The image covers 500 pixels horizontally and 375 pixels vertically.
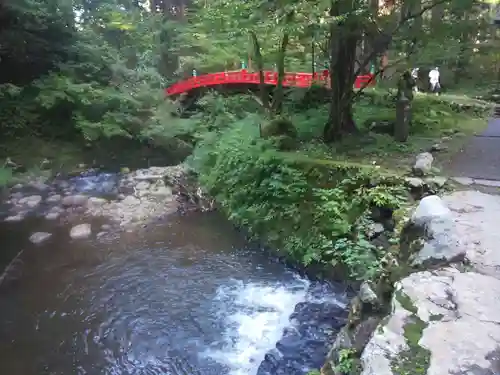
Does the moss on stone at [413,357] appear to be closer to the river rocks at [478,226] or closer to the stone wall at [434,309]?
the stone wall at [434,309]

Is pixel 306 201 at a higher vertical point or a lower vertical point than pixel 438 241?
lower

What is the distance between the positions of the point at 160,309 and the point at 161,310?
0.11 ft

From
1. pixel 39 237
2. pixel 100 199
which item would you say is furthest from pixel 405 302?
pixel 100 199

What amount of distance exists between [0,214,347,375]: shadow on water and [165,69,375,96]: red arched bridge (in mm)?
6522

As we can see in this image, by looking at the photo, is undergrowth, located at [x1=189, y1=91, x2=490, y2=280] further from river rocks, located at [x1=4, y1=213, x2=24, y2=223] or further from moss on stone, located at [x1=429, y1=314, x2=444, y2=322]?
river rocks, located at [x1=4, y1=213, x2=24, y2=223]

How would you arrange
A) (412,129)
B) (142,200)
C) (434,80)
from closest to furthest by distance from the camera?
1. (412,129)
2. (142,200)
3. (434,80)

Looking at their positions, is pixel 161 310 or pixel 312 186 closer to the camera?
pixel 161 310

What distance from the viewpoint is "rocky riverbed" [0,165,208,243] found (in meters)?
11.0

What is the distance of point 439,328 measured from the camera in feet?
11.6

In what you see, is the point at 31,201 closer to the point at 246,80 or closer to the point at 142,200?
the point at 142,200

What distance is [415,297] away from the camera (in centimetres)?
393

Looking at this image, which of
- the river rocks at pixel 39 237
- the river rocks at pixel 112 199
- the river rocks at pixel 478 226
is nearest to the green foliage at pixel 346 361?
the river rocks at pixel 478 226

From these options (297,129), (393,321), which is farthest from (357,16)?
(393,321)

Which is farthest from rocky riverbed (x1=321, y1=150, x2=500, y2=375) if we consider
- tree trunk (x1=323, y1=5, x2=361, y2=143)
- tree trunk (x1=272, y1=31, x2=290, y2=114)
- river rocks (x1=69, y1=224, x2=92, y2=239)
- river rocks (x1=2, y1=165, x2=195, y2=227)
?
river rocks (x1=2, y1=165, x2=195, y2=227)
